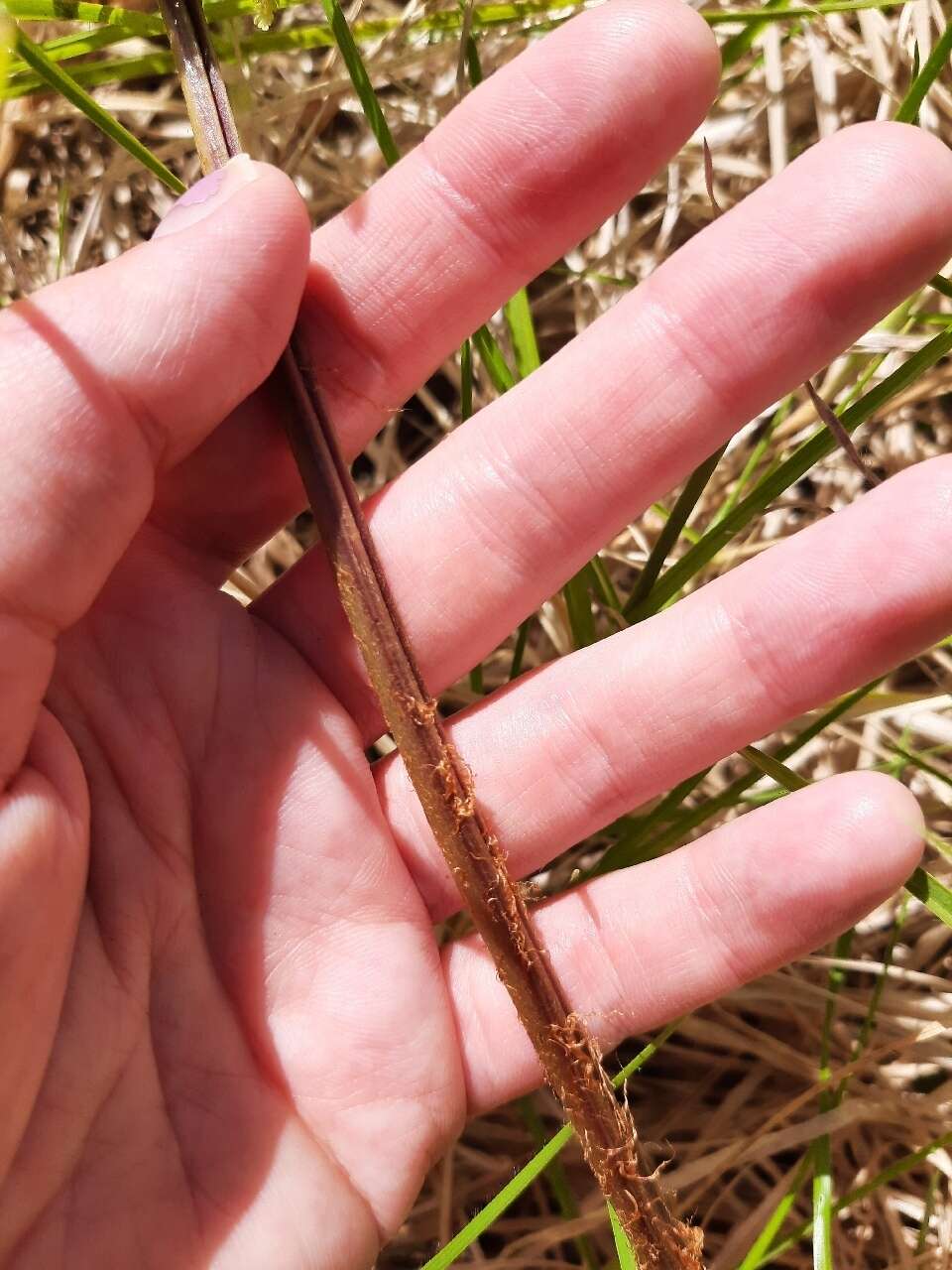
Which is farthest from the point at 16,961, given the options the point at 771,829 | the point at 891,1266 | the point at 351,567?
the point at 891,1266

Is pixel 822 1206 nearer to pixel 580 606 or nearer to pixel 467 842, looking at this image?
pixel 467 842

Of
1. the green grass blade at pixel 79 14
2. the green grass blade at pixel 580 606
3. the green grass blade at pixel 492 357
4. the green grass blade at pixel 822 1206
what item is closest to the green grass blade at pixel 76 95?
the green grass blade at pixel 79 14

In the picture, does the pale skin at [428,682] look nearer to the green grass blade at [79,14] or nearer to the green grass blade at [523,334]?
the green grass blade at [523,334]

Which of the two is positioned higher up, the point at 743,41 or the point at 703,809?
the point at 743,41

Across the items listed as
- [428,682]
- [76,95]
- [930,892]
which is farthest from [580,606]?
[76,95]

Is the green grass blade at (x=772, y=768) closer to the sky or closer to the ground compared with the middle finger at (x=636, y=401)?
closer to the ground
